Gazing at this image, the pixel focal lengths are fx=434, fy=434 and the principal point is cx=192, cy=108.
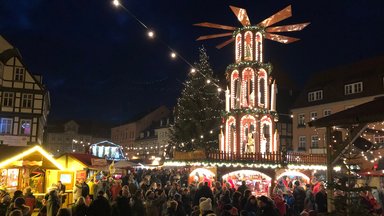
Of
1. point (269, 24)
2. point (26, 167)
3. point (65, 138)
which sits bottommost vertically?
point (26, 167)

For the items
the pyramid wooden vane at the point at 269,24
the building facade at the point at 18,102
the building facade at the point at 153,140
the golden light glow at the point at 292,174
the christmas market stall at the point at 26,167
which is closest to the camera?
the christmas market stall at the point at 26,167

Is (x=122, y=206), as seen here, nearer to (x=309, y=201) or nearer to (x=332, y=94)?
(x=309, y=201)

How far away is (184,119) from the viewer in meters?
40.8

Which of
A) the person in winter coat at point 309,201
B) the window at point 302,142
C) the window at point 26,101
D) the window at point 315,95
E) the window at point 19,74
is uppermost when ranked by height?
the window at point 19,74

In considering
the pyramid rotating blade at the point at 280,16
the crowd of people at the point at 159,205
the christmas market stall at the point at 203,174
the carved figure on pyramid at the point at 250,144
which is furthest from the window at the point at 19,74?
the crowd of people at the point at 159,205

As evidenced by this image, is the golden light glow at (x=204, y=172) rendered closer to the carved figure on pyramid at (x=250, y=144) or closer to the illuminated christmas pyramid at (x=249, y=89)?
the illuminated christmas pyramid at (x=249, y=89)

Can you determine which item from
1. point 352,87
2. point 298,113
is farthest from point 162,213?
point 298,113

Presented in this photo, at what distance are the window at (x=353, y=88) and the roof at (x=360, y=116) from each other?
30.7m

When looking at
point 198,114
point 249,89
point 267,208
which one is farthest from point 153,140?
point 267,208

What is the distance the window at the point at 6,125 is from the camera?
3977 centimetres

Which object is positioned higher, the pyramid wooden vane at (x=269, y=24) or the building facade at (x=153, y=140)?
the pyramid wooden vane at (x=269, y=24)

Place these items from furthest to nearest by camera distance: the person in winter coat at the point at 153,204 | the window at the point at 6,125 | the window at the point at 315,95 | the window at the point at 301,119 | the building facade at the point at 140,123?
the building facade at the point at 140,123
the window at the point at 301,119
the window at the point at 315,95
the window at the point at 6,125
the person in winter coat at the point at 153,204

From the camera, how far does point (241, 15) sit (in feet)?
91.1

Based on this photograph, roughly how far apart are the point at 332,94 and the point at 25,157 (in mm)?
31394
